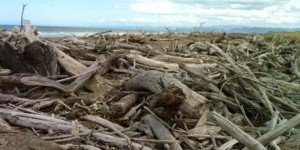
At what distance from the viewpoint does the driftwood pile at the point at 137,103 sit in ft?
16.7

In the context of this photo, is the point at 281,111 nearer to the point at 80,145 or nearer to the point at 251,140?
the point at 251,140

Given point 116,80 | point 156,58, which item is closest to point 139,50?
point 156,58

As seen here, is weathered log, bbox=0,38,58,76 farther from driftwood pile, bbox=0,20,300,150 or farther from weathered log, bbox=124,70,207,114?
weathered log, bbox=124,70,207,114

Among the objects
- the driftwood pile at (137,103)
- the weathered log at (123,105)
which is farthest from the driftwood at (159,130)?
the weathered log at (123,105)

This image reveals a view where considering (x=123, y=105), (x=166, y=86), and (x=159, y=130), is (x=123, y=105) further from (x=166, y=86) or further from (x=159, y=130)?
(x=159, y=130)

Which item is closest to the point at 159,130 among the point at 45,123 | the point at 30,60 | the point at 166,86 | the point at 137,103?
the point at 166,86

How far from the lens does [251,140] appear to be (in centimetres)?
404

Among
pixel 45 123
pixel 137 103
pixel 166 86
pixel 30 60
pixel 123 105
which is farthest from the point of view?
pixel 30 60

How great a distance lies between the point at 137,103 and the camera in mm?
6008

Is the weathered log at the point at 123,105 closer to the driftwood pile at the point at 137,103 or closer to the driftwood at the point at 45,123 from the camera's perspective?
the driftwood pile at the point at 137,103

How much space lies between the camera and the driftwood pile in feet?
16.7

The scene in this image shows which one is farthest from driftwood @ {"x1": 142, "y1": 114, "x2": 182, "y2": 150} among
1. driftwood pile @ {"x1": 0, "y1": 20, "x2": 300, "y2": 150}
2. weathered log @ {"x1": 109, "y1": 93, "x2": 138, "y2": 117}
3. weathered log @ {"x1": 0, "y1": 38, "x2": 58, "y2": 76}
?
weathered log @ {"x1": 0, "y1": 38, "x2": 58, "y2": 76}

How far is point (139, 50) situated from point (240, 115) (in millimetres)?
3568

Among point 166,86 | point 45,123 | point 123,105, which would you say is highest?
point 166,86
